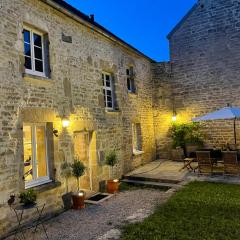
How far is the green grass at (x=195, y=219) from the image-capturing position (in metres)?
5.06

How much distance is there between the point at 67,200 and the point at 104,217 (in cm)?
138

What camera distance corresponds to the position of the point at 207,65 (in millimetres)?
13289

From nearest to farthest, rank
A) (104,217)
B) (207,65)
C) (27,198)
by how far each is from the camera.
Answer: (27,198)
(104,217)
(207,65)

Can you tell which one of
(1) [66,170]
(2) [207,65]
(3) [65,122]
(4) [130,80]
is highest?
(2) [207,65]

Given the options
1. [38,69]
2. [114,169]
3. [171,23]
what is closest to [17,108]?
[38,69]

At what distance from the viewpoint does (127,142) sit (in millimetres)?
11266

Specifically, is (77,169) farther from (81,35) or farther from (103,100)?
(81,35)

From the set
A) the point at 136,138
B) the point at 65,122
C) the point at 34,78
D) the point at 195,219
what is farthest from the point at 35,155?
the point at 136,138

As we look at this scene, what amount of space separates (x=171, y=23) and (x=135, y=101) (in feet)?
484

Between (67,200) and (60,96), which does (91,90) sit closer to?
(60,96)

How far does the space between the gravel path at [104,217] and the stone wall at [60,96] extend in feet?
2.40

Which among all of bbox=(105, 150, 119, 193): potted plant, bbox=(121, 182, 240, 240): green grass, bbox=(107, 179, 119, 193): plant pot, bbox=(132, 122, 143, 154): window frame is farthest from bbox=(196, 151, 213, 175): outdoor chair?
bbox=(132, 122, 143, 154): window frame

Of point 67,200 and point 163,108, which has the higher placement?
point 163,108

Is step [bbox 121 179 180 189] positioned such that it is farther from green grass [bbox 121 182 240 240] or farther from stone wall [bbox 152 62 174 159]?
stone wall [bbox 152 62 174 159]
